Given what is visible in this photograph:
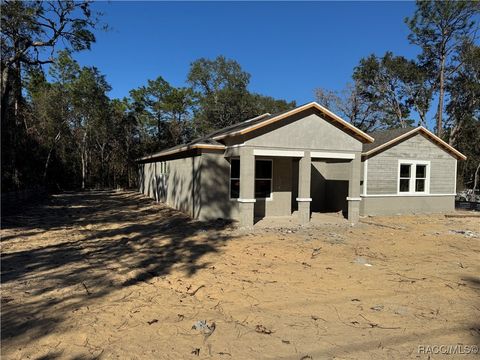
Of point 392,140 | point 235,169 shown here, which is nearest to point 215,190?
point 235,169

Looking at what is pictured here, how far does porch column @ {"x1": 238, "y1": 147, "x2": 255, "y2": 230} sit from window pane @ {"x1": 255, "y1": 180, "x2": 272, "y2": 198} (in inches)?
94.1

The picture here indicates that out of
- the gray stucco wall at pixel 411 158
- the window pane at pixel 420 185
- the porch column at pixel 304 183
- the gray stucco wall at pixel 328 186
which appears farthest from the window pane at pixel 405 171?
the porch column at pixel 304 183

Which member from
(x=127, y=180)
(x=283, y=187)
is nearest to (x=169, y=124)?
(x=127, y=180)

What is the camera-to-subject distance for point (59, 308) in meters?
4.75

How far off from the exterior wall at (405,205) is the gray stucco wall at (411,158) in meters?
0.37

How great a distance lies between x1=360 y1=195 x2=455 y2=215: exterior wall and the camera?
15.8 meters

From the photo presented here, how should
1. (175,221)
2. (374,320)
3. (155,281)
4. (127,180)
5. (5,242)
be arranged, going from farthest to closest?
(127,180) < (175,221) < (5,242) < (155,281) < (374,320)

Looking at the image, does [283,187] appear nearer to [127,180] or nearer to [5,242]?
[5,242]

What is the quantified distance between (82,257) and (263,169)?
7.94m

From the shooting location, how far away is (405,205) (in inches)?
654

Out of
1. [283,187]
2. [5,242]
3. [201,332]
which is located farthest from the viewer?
[283,187]

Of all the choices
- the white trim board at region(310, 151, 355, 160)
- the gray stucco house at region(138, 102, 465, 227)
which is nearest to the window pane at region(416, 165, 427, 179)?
the gray stucco house at region(138, 102, 465, 227)

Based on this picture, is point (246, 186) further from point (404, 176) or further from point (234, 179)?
point (404, 176)

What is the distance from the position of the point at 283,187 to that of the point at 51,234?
8.74 metres
